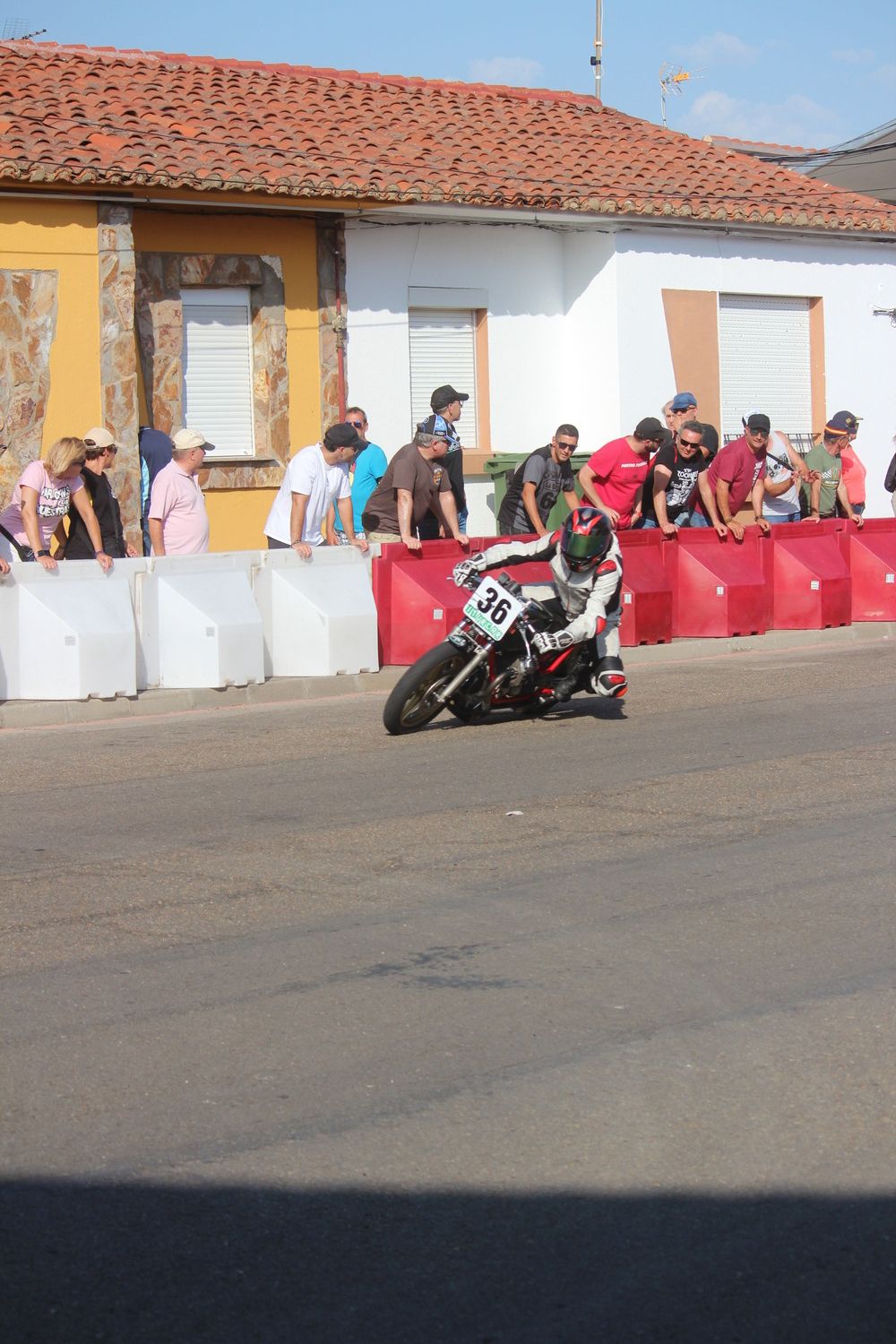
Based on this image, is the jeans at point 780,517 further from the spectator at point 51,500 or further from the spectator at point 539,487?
the spectator at point 51,500

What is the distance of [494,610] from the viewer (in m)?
10.4

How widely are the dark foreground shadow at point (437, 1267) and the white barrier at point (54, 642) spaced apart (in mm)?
8194

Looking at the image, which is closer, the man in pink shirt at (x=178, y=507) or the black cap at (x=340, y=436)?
the man in pink shirt at (x=178, y=507)

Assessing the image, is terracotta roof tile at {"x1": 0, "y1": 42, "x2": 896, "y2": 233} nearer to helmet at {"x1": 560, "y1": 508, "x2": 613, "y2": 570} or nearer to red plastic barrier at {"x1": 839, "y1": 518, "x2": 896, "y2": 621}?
red plastic barrier at {"x1": 839, "y1": 518, "x2": 896, "y2": 621}

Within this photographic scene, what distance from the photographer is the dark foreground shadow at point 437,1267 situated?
3.47 meters

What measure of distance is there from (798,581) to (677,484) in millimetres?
1524

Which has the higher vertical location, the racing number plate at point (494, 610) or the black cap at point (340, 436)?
the black cap at point (340, 436)

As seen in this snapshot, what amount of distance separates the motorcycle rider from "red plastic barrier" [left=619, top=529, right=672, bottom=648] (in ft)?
12.1

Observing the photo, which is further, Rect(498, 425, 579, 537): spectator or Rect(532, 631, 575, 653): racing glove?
Rect(498, 425, 579, 537): spectator

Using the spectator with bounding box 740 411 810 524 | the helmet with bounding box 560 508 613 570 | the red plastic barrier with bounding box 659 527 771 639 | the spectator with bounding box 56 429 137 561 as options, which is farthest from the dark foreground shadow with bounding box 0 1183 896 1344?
the spectator with bounding box 740 411 810 524

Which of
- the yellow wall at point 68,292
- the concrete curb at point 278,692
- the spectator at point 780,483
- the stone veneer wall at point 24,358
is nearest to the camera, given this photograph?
the concrete curb at point 278,692

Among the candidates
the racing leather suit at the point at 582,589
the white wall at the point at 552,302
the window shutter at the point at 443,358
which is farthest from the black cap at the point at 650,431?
the window shutter at the point at 443,358

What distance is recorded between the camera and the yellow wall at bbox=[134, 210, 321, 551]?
19.6 m

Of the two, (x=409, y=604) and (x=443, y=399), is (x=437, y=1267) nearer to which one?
(x=409, y=604)
